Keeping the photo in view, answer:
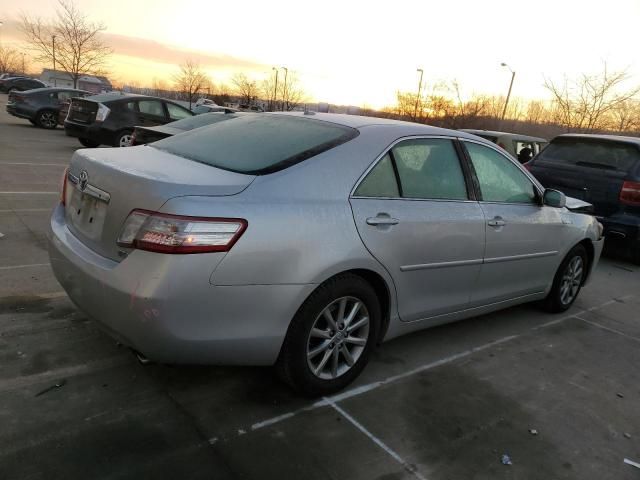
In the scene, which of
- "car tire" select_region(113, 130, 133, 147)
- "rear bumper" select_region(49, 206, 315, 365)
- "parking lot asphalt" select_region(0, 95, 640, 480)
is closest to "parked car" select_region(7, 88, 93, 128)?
"car tire" select_region(113, 130, 133, 147)

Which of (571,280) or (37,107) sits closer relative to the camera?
(571,280)

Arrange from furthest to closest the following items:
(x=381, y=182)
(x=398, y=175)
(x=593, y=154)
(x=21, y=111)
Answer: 1. (x=21, y=111)
2. (x=593, y=154)
3. (x=398, y=175)
4. (x=381, y=182)

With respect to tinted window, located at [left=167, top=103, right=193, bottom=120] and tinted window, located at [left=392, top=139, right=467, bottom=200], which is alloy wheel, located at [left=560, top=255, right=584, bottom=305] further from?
tinted window, located at [left=167, top=103, right=193, bottom=120]

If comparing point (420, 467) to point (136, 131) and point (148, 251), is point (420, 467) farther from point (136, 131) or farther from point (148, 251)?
point (136, 131)

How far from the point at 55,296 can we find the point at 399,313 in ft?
8.62

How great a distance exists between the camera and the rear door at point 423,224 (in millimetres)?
3150

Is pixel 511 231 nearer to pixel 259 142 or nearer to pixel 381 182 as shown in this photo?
pixel 381 182

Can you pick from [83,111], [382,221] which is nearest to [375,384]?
[382,221]

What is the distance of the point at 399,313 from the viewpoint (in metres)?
3.42

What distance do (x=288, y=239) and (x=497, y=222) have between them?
6.35 feet

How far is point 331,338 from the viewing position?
304 centimetres

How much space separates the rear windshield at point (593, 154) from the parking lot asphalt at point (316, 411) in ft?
12.6

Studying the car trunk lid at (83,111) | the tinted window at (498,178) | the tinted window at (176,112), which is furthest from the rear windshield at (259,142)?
the tinted window at (176,112)

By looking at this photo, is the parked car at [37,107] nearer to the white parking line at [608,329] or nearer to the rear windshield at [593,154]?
the rear windshield at [593,154]
